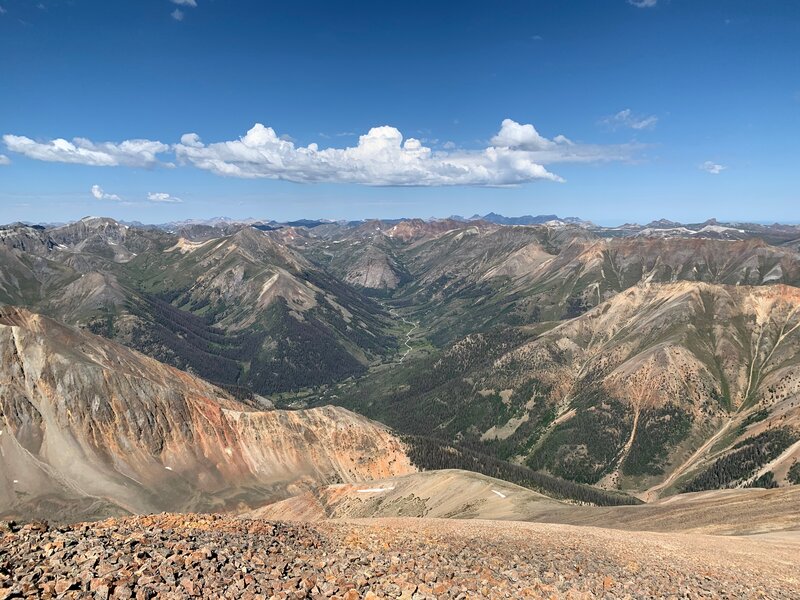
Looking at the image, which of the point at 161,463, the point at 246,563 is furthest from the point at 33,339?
the point at 246,563

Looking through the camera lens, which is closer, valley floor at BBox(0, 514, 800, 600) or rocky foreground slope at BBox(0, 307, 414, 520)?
valley floor at BBox(0, 514, 800, 600)

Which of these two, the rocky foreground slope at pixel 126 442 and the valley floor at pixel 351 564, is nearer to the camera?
the valley floor at pixel 351 564

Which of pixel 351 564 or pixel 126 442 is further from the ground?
pixel 351 564

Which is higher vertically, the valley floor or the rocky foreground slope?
the valley floor

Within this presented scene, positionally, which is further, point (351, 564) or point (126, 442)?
point (126, 442)
